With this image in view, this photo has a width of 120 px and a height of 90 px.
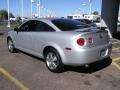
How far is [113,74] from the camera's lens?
6.53 meters

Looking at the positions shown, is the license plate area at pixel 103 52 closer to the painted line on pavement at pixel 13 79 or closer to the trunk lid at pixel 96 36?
the trunk lid at pixel 96 36

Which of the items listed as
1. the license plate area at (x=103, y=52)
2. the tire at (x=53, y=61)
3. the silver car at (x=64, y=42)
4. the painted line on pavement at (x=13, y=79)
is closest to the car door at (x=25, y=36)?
the silver car at (x=64, y=42)

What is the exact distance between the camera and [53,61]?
6.67 metres

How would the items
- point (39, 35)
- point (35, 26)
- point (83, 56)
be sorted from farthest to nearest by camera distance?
point (35, 26)
point (39, 35)
point (83, 56)

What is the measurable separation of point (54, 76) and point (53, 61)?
522 millimetres

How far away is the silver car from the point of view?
6.02m

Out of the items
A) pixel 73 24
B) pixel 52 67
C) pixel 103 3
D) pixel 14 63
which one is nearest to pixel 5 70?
pixel 14 63

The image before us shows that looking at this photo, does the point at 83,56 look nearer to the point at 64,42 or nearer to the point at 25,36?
the point at 64,42

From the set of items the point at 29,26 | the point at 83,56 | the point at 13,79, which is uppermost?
the point at 29,26

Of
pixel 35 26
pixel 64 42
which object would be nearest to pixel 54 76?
pixel 64 42

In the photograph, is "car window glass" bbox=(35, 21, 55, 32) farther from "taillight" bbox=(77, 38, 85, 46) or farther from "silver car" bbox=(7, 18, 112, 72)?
"taillight" bbox=(77, 38, 85, 46)

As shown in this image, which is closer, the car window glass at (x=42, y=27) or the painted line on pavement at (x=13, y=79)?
the painted line on pavement at (x=13, y=79)

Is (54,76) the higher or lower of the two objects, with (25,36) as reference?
lower

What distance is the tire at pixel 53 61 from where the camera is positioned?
643 centimetres
